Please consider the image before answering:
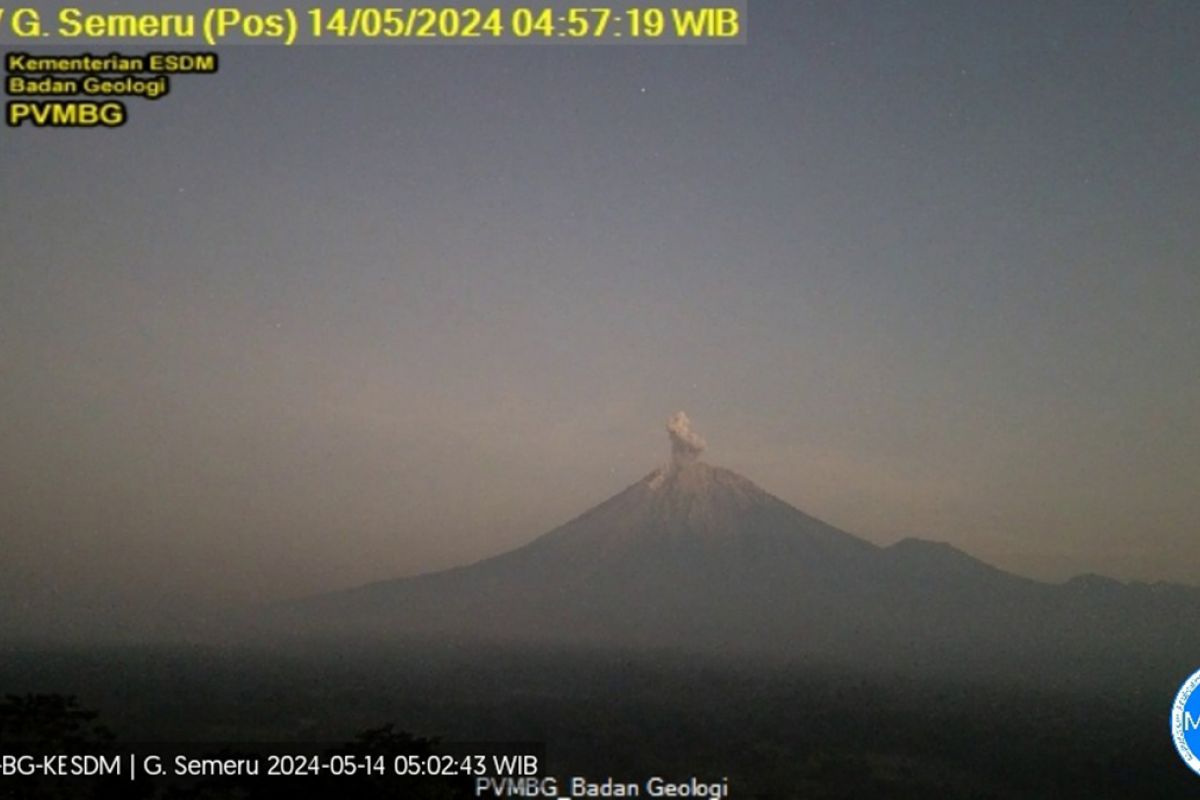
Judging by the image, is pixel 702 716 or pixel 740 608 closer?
pixel 702 716

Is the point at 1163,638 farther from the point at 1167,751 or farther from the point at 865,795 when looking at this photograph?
the point at 865,795

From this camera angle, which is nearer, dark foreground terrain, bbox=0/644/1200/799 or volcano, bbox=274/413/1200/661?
dark foreground terrain, bbox=0/644/1200/799

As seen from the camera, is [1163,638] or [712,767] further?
[1163,638]

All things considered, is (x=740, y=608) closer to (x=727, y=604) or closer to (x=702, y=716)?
(x=727, y=604)

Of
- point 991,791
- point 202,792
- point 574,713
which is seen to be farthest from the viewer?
point 574,713

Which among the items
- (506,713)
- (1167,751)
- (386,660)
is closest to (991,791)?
(1167,751)

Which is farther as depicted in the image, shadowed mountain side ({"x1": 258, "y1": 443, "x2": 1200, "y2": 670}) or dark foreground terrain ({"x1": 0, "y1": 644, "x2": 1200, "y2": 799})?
shadowed mountain side ({"x1": 258, "y1": 443, "x2": 1200, "y2": 670})

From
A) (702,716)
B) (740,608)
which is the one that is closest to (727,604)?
(740,608)

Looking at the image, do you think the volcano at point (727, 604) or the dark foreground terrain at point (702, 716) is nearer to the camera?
the dark foreground terrain at point (702, 716)
